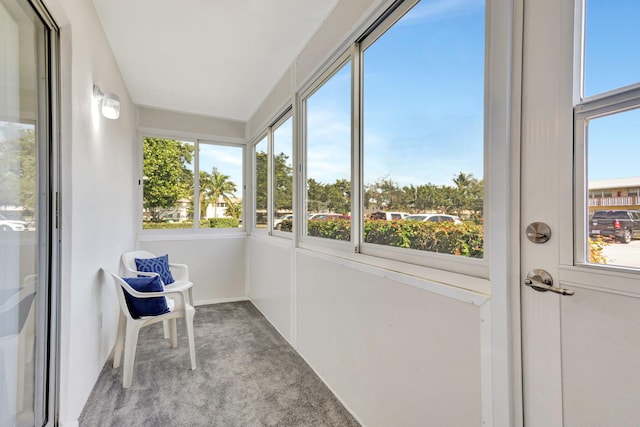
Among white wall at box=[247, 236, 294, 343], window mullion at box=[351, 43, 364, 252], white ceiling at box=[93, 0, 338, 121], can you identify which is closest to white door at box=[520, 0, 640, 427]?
window mullion at box=[351, 43, 364, 252]

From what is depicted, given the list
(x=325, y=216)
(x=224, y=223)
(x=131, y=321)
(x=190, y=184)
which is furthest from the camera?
(x=224, y=223)

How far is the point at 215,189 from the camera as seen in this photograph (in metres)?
4.05

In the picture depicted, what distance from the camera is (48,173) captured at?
1431 mm

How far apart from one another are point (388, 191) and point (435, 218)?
34 centimetres

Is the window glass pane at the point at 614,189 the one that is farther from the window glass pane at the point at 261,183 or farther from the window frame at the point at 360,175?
the window glass pane at the point at 261,183

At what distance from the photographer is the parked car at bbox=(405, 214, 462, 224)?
1174mm

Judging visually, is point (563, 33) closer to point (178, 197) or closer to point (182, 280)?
point (182, 280)

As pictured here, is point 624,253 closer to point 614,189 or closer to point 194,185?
point 614,189

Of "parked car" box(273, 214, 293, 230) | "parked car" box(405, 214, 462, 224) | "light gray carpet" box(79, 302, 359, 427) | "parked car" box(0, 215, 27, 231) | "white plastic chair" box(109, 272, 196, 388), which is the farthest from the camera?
"parked car" box(273, 214, 293, 230)

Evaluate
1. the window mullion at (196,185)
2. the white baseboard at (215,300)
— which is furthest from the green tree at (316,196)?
the white baseboard at (215,300)

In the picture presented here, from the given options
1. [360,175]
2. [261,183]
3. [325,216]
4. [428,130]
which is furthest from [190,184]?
[428,130]

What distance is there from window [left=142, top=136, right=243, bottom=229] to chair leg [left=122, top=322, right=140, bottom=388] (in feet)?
6.35

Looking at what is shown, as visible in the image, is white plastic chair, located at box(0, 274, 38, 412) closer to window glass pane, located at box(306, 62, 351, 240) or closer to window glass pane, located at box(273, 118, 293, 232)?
window glass pane, located at box(306, 62, 351, 240)

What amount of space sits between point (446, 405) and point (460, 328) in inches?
12.5
